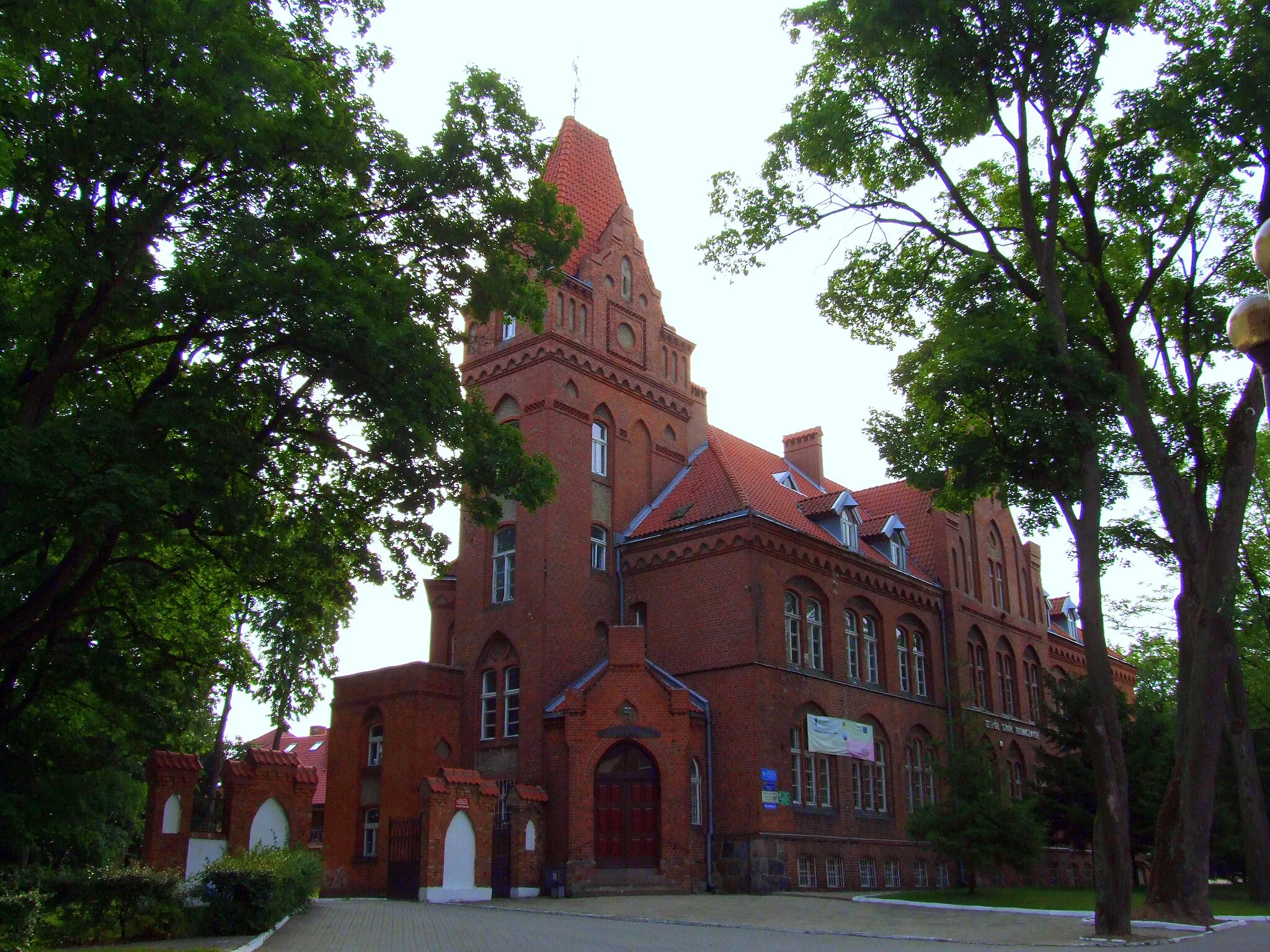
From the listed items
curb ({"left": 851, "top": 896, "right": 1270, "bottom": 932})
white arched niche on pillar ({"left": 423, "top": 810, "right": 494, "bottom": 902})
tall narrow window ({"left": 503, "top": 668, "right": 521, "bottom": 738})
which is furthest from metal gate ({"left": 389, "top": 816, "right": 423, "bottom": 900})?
curb ({"left": 851, "top": 896, "right": 1270, "bottom": 932})

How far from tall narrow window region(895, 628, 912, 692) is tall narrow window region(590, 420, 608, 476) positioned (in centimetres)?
953

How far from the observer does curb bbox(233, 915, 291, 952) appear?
12711 mm

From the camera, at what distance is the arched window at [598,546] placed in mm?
28812

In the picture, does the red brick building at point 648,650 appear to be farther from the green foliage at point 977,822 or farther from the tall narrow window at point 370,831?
the green foliage at point 977,822

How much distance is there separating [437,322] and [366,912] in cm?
1079

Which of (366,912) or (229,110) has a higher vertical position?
(229,110)

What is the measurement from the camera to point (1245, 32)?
16.2 m

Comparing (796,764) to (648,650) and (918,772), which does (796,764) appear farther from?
(918,772)

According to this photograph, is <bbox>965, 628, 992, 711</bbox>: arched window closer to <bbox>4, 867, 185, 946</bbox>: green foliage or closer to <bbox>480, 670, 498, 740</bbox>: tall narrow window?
<bbox>480, 670, 498, 740</bbox>: tall narrow window

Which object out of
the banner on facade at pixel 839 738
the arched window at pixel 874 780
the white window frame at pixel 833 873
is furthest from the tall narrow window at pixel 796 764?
the arched window at pixel 874 780

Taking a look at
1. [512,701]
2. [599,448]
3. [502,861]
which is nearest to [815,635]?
[599,448]

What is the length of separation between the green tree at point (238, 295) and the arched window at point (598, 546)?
42.7 ft

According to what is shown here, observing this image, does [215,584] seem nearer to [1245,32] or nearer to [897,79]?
[897,79]

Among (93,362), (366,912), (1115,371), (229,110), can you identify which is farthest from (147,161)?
(1115,371)
